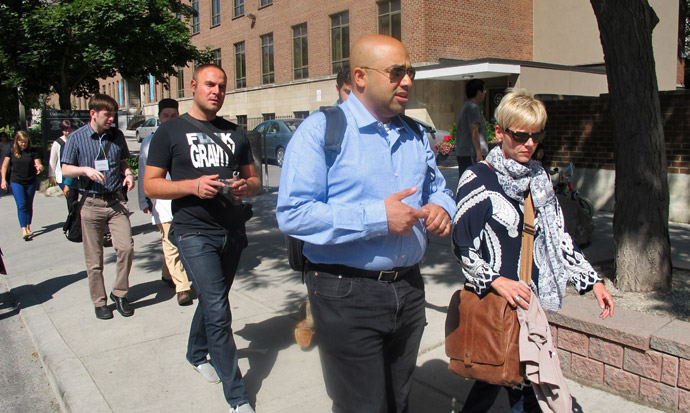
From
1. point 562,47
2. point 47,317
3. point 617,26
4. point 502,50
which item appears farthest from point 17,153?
point 562,47

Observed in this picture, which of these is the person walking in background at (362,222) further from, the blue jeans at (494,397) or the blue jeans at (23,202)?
the blue jeans at (23,202)

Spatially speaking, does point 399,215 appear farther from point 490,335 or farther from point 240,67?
point 240,67

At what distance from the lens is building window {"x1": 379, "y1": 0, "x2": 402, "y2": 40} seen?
2467cm

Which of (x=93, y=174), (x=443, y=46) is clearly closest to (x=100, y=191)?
(x=93, y=174)

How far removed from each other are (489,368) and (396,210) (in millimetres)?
870

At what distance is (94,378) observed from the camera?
4105 mm

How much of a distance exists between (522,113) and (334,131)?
901 millimetres

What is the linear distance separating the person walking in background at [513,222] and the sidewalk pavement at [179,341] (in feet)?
3.92

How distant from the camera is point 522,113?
257 centimetres

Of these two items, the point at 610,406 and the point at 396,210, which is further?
the point at 610,406

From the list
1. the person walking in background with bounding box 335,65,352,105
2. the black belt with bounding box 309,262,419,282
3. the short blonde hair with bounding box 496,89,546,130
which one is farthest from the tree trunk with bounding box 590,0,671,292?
the black belt with bounding box 309,262,419,282

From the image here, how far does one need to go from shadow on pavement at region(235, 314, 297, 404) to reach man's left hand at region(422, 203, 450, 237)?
204 cm

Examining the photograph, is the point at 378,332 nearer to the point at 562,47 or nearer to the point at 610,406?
the point at 610,406

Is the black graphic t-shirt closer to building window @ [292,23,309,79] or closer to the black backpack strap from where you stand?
the black backpack strap
